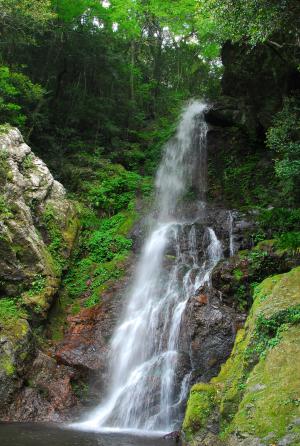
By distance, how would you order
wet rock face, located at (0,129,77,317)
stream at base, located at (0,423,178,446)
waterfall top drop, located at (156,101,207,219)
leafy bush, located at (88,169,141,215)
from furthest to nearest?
waterfall top drop, located at (156,101,207,219)
leafy bush, located at (88,169,141,215)
wet rock face, located at (0,129,77,317)
stream at base, located at (0,423,178,446)

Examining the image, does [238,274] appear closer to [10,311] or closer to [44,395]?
[44,395]

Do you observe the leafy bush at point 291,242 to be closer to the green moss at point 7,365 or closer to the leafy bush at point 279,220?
the leafy bush at point 279,220

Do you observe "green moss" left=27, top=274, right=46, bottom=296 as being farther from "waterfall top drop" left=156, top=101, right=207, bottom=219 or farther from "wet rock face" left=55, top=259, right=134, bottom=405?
"waterfall top drop" left=156, top=101, right=207, bottom=219

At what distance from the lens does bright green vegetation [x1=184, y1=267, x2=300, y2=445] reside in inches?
236

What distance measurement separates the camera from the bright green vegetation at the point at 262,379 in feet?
19.7

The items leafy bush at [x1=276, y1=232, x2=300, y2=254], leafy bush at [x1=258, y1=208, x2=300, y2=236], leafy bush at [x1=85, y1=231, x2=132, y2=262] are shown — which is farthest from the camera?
leafy bush at [x1=85, y1=231, x2=132, y2=262]

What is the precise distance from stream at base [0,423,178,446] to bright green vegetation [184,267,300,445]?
1376 millimetres

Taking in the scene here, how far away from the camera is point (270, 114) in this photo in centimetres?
1770

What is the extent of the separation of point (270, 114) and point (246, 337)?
11898mm

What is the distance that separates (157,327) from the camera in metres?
12.2

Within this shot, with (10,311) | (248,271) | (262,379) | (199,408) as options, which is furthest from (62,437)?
(248,271)

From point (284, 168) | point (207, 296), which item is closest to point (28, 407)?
point (207, 296)

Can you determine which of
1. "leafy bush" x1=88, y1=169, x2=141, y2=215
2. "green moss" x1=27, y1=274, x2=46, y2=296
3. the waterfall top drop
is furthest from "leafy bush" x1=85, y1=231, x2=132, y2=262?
"green moss" x1=27, y1=274, x2=46, y2=296

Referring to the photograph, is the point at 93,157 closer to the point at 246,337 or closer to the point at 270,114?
the point at 270,114
